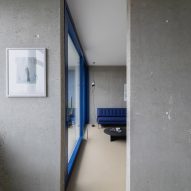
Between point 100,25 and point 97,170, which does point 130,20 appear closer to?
point 100,25

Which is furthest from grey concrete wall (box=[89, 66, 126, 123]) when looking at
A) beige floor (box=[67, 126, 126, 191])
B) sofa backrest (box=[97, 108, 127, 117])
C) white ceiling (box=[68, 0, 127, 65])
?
beige floor (box=[67, 126, 126, 191])

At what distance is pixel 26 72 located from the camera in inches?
57.7

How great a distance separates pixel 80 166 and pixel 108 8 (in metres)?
2.78

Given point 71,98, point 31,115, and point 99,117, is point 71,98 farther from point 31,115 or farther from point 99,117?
point 99,117

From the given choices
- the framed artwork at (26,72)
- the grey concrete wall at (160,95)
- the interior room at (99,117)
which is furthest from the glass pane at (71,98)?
the grey concrete wall at (160,95)

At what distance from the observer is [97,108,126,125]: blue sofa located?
530 cm

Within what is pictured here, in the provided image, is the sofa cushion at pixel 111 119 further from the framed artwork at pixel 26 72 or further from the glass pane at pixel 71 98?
the framed artwork at pixel 26 72

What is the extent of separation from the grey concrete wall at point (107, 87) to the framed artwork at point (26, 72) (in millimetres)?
4498

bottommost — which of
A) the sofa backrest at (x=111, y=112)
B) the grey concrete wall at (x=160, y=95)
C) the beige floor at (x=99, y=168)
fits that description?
the beige floor at (x=99, y=168)

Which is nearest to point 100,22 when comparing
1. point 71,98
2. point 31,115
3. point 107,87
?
point 71,98

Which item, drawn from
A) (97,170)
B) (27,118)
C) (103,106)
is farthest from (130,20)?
(103,106)

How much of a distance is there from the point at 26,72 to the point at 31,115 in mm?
498

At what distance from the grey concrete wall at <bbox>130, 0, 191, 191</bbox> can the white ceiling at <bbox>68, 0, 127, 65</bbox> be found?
76cm

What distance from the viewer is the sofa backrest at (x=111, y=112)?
555 centimetres
